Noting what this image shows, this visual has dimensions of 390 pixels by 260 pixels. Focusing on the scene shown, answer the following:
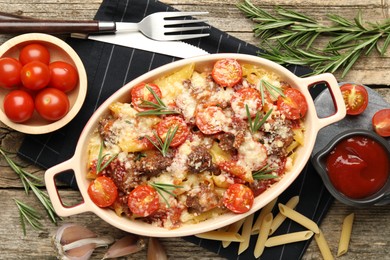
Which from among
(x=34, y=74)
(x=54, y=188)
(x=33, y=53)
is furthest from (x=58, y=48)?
(x=54, y=188)

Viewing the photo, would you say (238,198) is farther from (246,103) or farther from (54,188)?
(54,188)

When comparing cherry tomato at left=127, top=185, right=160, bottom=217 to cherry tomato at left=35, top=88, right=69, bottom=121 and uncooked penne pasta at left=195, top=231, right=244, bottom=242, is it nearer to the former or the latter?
uncooked penne pasta at left=195, top=231, right=244, bottom=242

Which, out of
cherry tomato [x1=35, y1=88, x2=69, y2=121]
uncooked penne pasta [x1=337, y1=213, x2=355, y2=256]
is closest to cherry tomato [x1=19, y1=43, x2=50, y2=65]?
cherry tomato [x1=35, y1=88, x2=69, y2=121]

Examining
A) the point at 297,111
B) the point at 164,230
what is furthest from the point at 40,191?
the point at 297,111

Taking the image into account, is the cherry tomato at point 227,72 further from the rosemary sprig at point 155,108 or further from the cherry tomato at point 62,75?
the cherry tomato at point 62,75

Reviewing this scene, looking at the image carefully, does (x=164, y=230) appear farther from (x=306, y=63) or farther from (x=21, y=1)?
(x=21, y=1)
